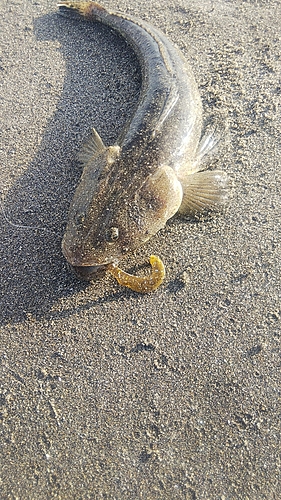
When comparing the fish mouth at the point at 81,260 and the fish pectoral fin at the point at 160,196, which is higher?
the fish pectoral fin at the point at 160,196

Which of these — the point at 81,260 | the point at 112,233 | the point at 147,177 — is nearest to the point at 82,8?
the point at 147,177

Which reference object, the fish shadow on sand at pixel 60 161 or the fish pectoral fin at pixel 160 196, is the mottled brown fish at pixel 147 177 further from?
the fish shadow on sand at pixel 60 161

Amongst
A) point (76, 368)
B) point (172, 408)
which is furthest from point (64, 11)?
point (172, 408)

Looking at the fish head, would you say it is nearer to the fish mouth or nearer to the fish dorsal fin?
the fish mouth

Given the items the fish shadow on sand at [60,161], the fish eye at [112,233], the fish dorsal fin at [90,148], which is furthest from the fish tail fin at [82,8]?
the fish eye at [112,233]

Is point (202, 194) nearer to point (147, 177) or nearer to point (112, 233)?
point (147, 177)

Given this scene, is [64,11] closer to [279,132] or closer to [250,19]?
[250,19]
